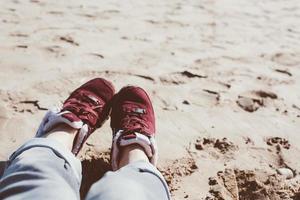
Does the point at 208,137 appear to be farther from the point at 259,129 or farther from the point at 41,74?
the point at 41,74

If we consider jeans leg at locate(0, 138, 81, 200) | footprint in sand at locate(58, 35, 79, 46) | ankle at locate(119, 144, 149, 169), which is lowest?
ankle at locate(119, 144, 149, 169)

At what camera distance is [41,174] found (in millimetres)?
1126

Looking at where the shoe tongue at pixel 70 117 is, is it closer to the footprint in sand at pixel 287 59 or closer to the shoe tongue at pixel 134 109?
the shoe tongue at pixel 134 109

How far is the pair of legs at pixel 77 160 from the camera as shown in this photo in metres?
1.09

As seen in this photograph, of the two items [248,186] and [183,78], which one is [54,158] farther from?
[183,78]

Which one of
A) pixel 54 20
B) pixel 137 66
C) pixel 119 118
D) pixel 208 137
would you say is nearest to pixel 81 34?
pixel 54 20

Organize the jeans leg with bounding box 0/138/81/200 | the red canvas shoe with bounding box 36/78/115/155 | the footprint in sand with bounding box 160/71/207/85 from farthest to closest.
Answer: the footprint in sand with bounding box 160/71/207/85 < the red canvas shoe with bounding box 36/78/115/155 < the jeans leg with bounding box 0/138/81/200

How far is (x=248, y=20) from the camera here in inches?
129

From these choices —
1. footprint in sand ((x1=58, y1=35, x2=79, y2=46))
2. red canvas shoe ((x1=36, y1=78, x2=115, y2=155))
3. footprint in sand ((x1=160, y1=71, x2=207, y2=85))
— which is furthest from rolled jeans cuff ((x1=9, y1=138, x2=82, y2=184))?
footprint in sand ((x1=58, y1=35, x2=79, y2=46))

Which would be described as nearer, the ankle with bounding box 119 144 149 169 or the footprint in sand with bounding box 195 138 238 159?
the ankle with bounding box 119 144 149 169

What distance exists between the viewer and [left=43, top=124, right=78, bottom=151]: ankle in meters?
1.46

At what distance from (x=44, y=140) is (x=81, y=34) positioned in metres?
1.44

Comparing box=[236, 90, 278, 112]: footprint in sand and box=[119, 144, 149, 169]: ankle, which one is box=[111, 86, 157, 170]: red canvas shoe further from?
box=[236, 90, 278, 112]: footprint in sand

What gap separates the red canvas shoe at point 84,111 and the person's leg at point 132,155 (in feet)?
0.20
